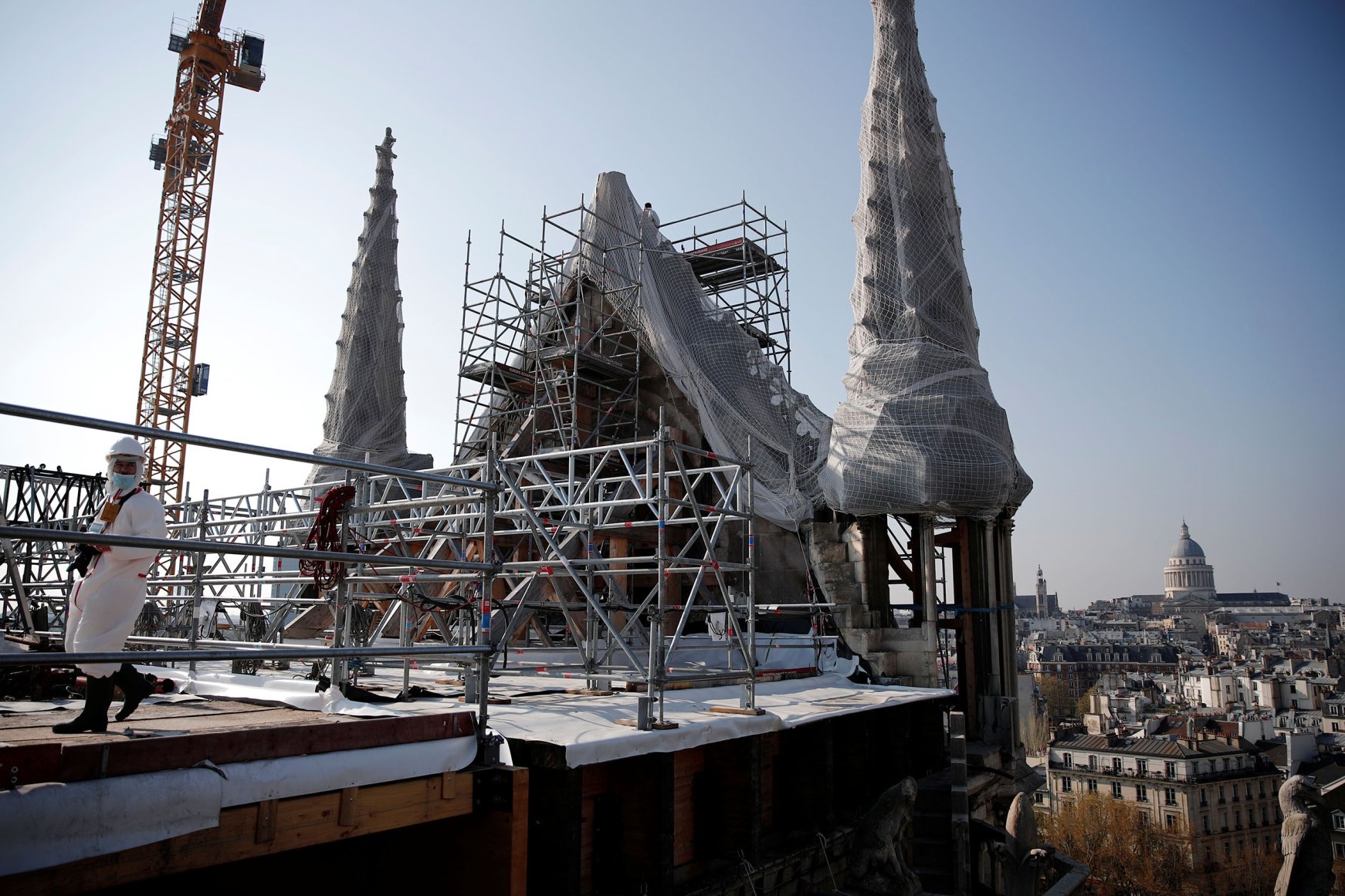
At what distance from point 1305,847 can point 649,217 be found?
57.3 ft

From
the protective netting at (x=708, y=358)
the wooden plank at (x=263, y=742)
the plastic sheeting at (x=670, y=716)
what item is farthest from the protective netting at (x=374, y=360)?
the wooden plank at (x=263, y=742)

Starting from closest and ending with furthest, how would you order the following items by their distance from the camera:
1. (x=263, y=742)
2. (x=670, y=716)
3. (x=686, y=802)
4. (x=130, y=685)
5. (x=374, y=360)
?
(x=263, y=742) < (x=130, y=685) < (x=670, y=716) < (x=686, y=802) < (x=374, y=360)

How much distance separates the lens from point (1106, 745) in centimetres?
6631

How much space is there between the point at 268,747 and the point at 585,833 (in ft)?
12.2

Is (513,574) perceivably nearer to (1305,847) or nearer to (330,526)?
(330,526)

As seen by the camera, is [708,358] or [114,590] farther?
[708,358]

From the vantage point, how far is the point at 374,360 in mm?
28438

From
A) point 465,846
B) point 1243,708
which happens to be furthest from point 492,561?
point 1243,708

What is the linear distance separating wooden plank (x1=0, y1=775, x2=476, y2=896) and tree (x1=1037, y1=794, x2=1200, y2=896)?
178ft

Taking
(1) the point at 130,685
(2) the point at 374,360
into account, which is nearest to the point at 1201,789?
(2) the point at 374,360

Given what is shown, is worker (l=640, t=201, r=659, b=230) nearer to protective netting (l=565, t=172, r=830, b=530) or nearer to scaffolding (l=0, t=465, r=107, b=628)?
protective netting (l=565, t=172, r=830, b=530)

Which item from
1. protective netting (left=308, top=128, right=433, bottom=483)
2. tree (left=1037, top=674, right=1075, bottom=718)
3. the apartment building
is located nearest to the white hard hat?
protective netting (left=308, top=128, right=433, bottom=483)

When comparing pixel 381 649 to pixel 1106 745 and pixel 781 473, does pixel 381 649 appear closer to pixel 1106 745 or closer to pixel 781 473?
pixel 781 473

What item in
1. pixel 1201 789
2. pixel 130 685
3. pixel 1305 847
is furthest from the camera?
pixel 1201 789
